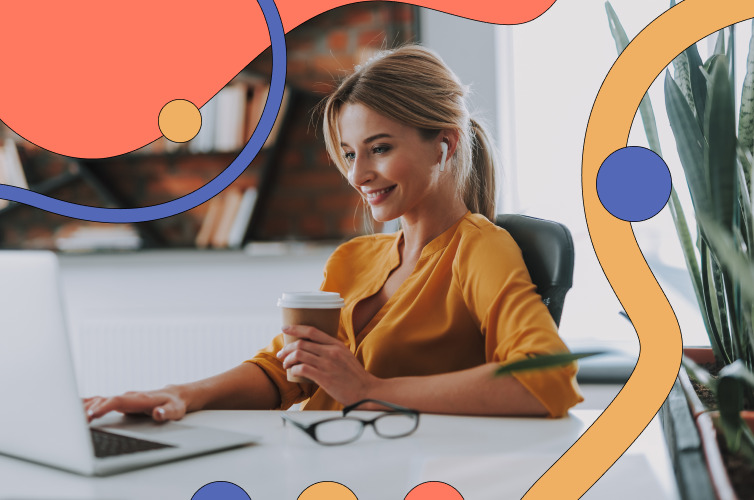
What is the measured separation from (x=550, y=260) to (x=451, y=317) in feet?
0.67

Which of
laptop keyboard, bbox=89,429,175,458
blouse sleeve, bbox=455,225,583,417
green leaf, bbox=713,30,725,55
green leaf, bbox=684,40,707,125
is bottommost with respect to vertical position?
laptop keyboard, bbox=89,429,175,458

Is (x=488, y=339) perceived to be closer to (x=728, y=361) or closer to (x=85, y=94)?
(x=728, y=361)

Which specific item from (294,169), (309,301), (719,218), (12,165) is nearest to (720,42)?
(719,218)

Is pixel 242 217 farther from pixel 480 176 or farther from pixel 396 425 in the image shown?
pixel 396 425

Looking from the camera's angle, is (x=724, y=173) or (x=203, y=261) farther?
(x=203, y=261)

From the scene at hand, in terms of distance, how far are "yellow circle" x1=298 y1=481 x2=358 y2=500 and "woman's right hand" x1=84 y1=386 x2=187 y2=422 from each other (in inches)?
22.2

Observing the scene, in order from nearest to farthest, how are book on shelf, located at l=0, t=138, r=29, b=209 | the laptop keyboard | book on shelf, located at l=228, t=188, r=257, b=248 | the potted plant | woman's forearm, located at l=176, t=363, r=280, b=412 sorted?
the potted plant
the laptop keyboard
woman's forearm, located at l=176, t=363, r=280, b=412
book on shelf, located at l=228, t=188, r=257, b=248
book on shelf, located at l=0, t=138, r=29, b=209

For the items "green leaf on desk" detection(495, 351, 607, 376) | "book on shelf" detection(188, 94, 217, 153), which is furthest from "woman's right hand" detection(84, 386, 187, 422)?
"book on shelf" detection(188, 94, 217, 153)

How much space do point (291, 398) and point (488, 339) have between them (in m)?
0.46

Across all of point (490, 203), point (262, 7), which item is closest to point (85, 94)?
point (262, 7)

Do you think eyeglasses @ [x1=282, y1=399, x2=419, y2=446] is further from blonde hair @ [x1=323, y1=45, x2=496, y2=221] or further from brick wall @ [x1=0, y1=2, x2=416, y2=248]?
brick wall @ [x1=0, y1=2, x2=416, y2=248]

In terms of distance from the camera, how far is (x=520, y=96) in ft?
9.56

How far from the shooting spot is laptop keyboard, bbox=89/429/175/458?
0.79 metres

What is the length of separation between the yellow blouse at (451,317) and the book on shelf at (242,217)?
1624 millimetres
